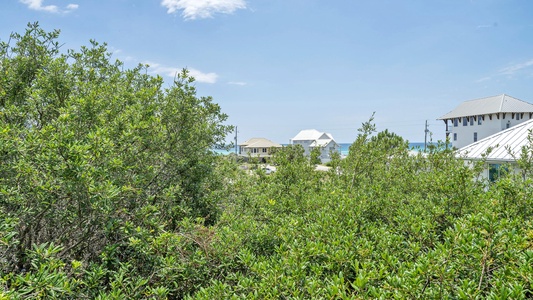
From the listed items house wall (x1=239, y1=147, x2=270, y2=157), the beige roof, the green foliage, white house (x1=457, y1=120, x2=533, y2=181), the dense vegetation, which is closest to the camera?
the dense vegetation

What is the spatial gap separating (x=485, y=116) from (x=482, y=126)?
4.08ft

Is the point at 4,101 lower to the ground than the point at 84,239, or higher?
higher

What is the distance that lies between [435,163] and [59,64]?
23.7 feet

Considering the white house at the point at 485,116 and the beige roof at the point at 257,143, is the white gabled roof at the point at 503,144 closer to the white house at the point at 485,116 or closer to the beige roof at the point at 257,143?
the white house at the point at 485,116

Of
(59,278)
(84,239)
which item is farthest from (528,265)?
(84,239)

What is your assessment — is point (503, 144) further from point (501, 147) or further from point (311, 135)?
point (311, 135)

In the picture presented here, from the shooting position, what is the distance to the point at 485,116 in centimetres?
3562

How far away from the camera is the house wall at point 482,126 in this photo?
112 ft

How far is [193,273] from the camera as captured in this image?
292 cm

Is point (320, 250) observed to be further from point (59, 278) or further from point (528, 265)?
point (59, 278)

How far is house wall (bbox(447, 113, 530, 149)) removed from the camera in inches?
1346

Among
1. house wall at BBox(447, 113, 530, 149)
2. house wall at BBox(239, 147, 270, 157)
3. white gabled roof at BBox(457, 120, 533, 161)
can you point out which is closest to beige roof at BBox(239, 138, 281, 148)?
house wall at BBox(239, 147, 270, 157)

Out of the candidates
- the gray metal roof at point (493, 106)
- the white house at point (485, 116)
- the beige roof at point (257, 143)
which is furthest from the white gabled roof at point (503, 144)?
the beige roof at point (257, 143)

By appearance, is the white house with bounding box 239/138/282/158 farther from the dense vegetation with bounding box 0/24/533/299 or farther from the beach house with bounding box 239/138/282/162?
the dense vegetation with bounding box 0/24/533/299
